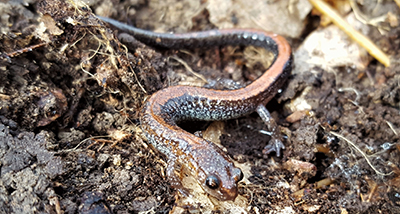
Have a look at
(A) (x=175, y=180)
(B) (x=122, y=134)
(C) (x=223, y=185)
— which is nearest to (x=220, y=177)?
(C) (x=223, y=185)

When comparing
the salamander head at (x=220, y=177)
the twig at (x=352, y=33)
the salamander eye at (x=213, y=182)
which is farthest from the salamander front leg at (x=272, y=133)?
the twig at (x=352, y=33)

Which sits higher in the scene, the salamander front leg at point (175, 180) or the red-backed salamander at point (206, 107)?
the red-backed salamander at point (206, 107)

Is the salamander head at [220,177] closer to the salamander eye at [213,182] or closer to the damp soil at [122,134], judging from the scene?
the salamander eye at [213,182]

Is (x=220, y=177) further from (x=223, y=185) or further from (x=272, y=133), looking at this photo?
(x=272, y=133)

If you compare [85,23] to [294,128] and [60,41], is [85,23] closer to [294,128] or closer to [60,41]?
[60,41]

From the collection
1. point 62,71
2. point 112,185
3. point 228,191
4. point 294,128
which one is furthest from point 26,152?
point 294,128

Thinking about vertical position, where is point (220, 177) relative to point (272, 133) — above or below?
above
